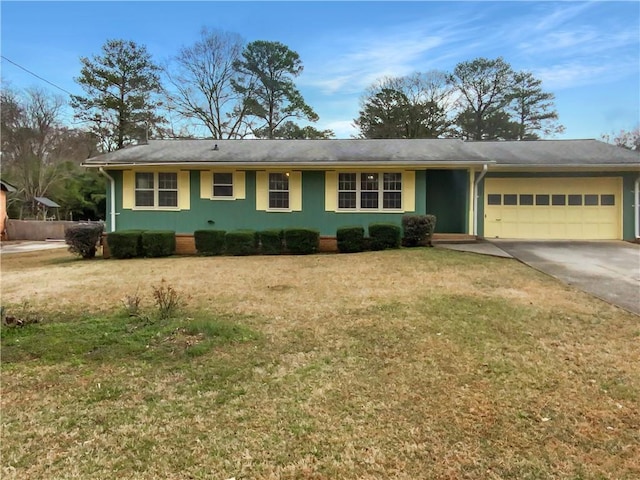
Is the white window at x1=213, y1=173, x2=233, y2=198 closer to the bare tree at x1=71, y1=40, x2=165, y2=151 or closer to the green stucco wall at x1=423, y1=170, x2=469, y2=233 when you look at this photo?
the green stucco wall at x1=423, y1=170, x2=469, y2=233

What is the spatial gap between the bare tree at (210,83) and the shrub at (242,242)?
19608 mm

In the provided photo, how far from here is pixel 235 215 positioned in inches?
520

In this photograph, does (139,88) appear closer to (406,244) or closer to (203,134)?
(203,134)

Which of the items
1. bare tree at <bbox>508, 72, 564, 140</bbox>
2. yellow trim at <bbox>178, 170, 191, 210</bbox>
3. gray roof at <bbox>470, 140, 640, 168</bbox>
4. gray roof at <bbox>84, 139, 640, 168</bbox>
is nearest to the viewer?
gray roof at <bbox>84, 139, 640, 168</bbox>

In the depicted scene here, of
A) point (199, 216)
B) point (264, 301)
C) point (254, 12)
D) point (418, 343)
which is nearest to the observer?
point (418, 343)

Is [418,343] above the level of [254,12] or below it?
below

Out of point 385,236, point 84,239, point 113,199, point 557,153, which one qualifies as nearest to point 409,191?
point 385,236

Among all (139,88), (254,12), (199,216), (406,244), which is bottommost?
(406,244)

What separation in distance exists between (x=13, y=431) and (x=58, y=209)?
3390 cm

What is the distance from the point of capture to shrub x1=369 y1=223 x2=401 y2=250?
36.8ft

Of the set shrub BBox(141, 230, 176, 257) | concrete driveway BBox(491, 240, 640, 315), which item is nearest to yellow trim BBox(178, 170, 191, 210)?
shrub BBox(141, 230, 176, 257)

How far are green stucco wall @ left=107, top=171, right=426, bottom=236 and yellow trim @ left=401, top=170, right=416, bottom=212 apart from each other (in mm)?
2231

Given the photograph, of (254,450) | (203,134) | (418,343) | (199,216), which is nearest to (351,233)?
(199,216)

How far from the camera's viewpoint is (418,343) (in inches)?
167
